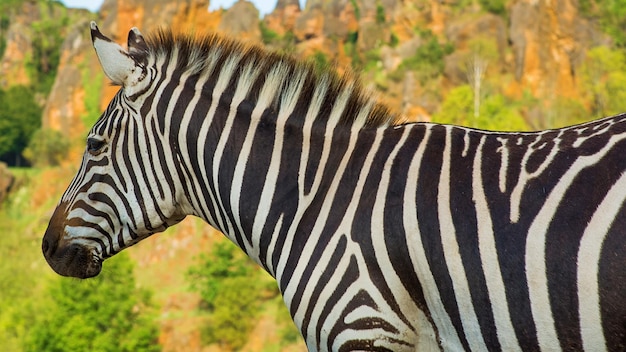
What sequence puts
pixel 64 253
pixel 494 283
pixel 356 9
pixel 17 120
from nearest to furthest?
pixel 494 283 < pixel 64 253 < pixel 356 9 < pixel 17 120

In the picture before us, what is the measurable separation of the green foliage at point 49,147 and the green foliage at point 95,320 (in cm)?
2742

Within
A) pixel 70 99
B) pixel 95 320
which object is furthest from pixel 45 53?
pixel 95 320

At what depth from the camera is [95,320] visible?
30156mm

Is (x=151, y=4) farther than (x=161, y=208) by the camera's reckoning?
Yes

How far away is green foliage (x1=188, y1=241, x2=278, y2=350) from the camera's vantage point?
32188mm

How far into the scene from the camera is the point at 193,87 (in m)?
2.91

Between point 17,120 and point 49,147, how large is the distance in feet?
39.7

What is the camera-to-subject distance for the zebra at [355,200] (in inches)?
82.2

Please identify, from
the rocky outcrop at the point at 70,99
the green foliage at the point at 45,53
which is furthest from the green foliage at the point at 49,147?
the green foliage at the point at 45,53

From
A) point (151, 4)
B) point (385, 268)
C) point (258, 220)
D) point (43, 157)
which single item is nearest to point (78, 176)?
point (258, 220)

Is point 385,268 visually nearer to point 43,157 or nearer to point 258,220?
point 258,220

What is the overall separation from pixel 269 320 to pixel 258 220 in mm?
31458

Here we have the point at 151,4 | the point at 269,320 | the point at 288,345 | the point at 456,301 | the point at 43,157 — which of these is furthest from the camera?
the point at 43,157

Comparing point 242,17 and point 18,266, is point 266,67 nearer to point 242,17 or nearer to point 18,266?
point 18,266
